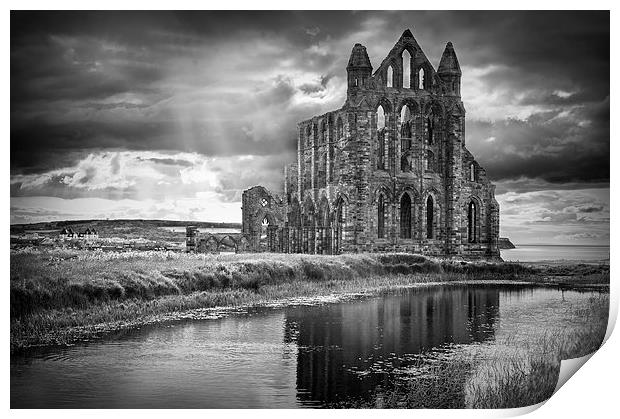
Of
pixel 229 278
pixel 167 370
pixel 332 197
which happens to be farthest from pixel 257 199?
pixel 167 370

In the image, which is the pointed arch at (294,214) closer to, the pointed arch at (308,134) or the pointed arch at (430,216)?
the pointed arch at (308,134)

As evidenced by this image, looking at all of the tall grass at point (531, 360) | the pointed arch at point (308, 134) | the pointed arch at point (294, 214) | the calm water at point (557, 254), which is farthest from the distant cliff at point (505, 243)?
the pointed arch at point (308, 134)

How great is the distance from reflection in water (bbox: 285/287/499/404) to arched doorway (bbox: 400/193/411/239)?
1255 cm

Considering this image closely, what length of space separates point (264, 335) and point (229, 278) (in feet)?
21.7

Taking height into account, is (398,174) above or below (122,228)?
above

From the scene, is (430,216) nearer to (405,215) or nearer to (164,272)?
(405,215)

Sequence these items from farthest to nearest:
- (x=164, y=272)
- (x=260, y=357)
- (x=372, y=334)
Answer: (x=164, y=272)
(x=372, y=334)
(x=260, y=357)

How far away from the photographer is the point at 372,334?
19.8m

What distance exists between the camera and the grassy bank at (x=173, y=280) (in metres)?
18.1

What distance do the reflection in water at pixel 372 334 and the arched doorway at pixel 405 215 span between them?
12546mm

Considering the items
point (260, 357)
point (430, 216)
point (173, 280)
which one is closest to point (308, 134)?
point (430, 216)

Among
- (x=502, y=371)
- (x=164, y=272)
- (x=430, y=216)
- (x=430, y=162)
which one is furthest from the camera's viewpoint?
(x=430, y=162)

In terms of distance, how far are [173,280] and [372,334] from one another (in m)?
7.05

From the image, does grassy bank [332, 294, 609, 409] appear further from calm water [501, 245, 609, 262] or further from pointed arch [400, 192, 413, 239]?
pointed arch [400, 192, 413, 239]
